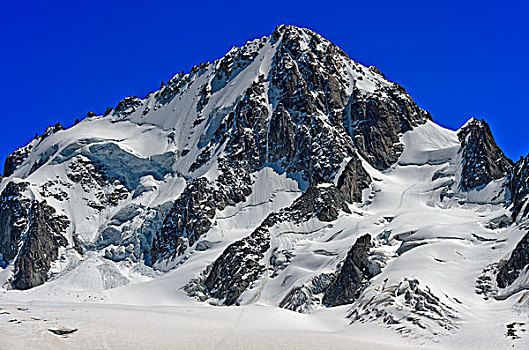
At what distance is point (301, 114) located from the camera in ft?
611

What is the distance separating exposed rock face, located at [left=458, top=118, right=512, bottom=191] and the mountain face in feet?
1.17

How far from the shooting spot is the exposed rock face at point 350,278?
105 meters

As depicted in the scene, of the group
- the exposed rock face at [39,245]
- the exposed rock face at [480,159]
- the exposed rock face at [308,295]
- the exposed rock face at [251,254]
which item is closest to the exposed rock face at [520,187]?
the exposed rock face at [480,159]

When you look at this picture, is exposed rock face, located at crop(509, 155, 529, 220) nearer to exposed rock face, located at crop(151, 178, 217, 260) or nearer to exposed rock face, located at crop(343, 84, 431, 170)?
exposed rock face, located at crop(343, 84, 431, 170)

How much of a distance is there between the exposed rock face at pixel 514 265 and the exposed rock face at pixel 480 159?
59116 mm

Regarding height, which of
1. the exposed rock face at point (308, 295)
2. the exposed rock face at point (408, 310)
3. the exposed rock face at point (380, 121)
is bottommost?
the exposed rock face at point (408, 310)

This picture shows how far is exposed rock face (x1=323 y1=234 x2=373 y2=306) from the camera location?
346ft

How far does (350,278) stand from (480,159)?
199ft

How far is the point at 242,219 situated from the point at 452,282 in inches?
3207

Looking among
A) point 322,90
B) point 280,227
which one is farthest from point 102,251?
point 322,90

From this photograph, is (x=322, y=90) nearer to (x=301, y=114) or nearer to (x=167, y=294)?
(x=301, y=114)

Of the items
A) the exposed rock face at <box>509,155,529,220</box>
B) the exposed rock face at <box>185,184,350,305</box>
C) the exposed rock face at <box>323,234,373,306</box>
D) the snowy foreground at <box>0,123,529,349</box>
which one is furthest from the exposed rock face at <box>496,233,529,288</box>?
the exposed rock face at <box>185,184,350,305</box>

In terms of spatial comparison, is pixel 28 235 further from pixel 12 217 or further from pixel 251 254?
pixel 251 254

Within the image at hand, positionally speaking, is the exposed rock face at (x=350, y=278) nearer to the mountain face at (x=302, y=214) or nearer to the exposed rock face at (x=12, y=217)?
the mountain face at (x=302, y=214)
